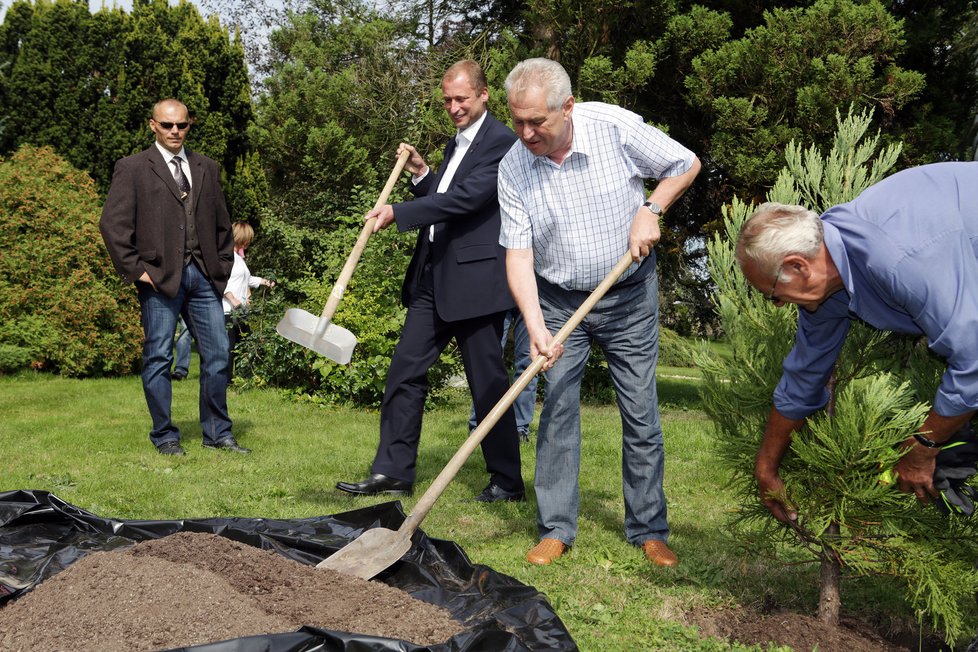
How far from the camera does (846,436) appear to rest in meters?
2.77

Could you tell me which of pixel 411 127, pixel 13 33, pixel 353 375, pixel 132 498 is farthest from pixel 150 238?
pixel 13 33

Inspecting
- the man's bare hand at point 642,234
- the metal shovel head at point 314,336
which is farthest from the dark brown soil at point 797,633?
the metal shovel head at point 314,336

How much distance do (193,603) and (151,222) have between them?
11.4ft

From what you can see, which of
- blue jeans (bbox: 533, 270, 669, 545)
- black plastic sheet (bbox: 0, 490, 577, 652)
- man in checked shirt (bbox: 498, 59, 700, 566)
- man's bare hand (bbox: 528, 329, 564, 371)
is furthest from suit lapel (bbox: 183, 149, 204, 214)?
man's bare hand (bbox: 528, 329, 564, 371)

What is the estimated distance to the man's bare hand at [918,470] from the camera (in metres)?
2.66

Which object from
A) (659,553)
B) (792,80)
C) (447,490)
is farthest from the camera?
(792,80)

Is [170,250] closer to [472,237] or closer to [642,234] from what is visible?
[472,237]

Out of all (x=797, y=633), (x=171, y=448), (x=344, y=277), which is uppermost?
(x=344, y=277)

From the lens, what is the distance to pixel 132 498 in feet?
15.4

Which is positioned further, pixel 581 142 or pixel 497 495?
pixel 497 495

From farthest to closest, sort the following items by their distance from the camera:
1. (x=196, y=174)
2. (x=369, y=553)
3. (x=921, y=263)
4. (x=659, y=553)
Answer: (x=196, y=174) → (x=659, y=553) → (x=369, y=553) → (x=921, y=263)

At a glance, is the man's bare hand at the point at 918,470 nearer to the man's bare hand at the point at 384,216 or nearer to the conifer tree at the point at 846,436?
the conifer tree at the point at 846,436

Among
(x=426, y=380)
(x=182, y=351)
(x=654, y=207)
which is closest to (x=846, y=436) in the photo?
(x=654, y=207)

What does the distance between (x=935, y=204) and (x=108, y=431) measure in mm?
6054
